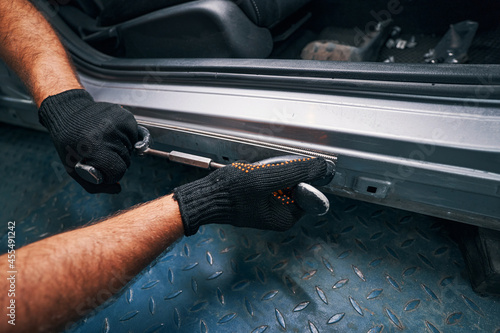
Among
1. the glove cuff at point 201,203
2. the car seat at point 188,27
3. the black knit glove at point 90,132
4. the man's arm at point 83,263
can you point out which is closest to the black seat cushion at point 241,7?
the car seat at point 188,27

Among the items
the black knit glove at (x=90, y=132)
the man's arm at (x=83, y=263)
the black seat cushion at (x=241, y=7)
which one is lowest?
the man's arm at (x=83, y=263)

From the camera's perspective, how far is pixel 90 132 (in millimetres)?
960

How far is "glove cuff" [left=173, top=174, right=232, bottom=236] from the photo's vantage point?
2.93 ft

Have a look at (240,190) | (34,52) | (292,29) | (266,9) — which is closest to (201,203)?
(240,190)

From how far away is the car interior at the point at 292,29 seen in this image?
122cm

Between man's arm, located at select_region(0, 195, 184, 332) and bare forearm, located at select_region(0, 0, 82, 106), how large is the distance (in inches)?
28.9

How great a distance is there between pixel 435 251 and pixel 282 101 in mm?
1009

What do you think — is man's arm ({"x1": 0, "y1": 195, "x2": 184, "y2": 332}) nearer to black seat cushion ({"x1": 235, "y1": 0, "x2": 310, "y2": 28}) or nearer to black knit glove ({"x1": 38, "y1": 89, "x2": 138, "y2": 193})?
black knit glove ({"x1": 38, "y1": 89, "x2": 138, "y2": 193})

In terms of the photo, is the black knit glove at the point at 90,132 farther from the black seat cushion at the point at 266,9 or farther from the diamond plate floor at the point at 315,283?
the black seat cushion at the point at 266,9

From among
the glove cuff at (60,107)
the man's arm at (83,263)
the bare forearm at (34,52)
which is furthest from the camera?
the bare forearm at (34,52)

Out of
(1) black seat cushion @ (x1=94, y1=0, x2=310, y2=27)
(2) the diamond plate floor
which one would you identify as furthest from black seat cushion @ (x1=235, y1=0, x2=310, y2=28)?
(2) the diamond plate floor

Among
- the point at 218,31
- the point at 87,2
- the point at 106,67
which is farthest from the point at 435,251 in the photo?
the point at 87,2

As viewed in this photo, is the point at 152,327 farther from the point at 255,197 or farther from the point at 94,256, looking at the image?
the point at 255,197

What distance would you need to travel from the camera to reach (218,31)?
1.19 metres
